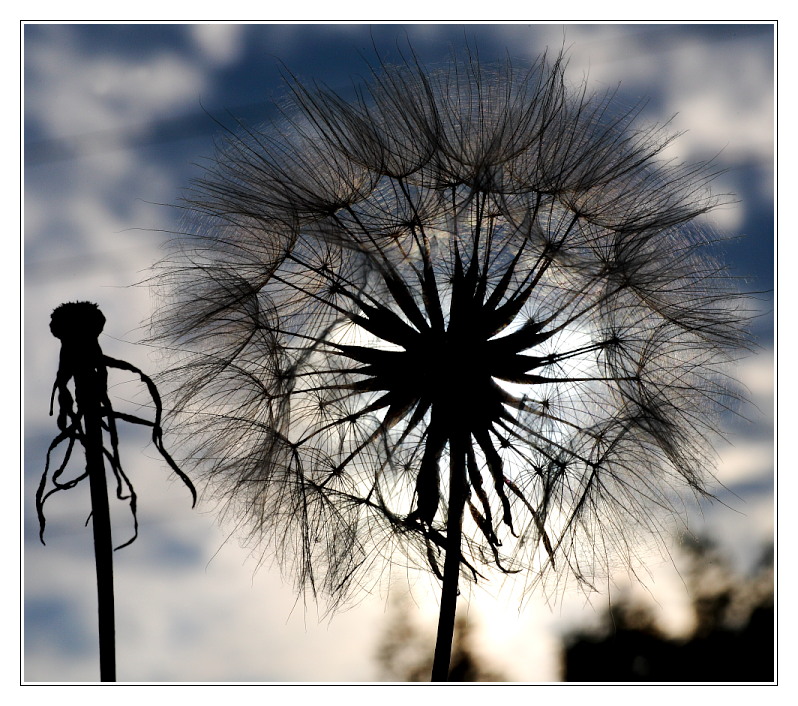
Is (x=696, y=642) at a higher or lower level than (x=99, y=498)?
lower

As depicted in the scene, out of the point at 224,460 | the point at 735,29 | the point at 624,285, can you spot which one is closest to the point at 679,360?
the point at 624,285

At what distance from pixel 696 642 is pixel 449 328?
2.63 metres

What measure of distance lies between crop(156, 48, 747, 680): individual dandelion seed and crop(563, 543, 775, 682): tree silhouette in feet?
2.55

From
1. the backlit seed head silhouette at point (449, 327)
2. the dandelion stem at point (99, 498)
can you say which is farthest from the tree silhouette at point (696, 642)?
the dandelion stem at point (99, 498)

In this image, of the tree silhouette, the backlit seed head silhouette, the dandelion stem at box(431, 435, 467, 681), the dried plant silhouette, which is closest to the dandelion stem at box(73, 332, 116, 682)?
the dried plant silhouette

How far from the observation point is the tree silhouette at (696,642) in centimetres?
400

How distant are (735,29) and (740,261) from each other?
1.17m

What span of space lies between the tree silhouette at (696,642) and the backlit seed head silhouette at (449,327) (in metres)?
0.77

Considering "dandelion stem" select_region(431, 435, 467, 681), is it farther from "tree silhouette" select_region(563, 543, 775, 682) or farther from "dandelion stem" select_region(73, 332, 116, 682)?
"dandelion stem" select_region(73, 332, 116, 682)

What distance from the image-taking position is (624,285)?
4051mm

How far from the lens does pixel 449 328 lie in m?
3.74

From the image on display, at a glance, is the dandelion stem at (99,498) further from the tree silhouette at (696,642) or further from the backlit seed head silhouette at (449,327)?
the tree silhouette at (696,642)

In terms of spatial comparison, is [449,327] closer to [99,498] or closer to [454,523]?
[454,523]

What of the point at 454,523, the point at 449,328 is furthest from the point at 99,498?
the point at 449,328
